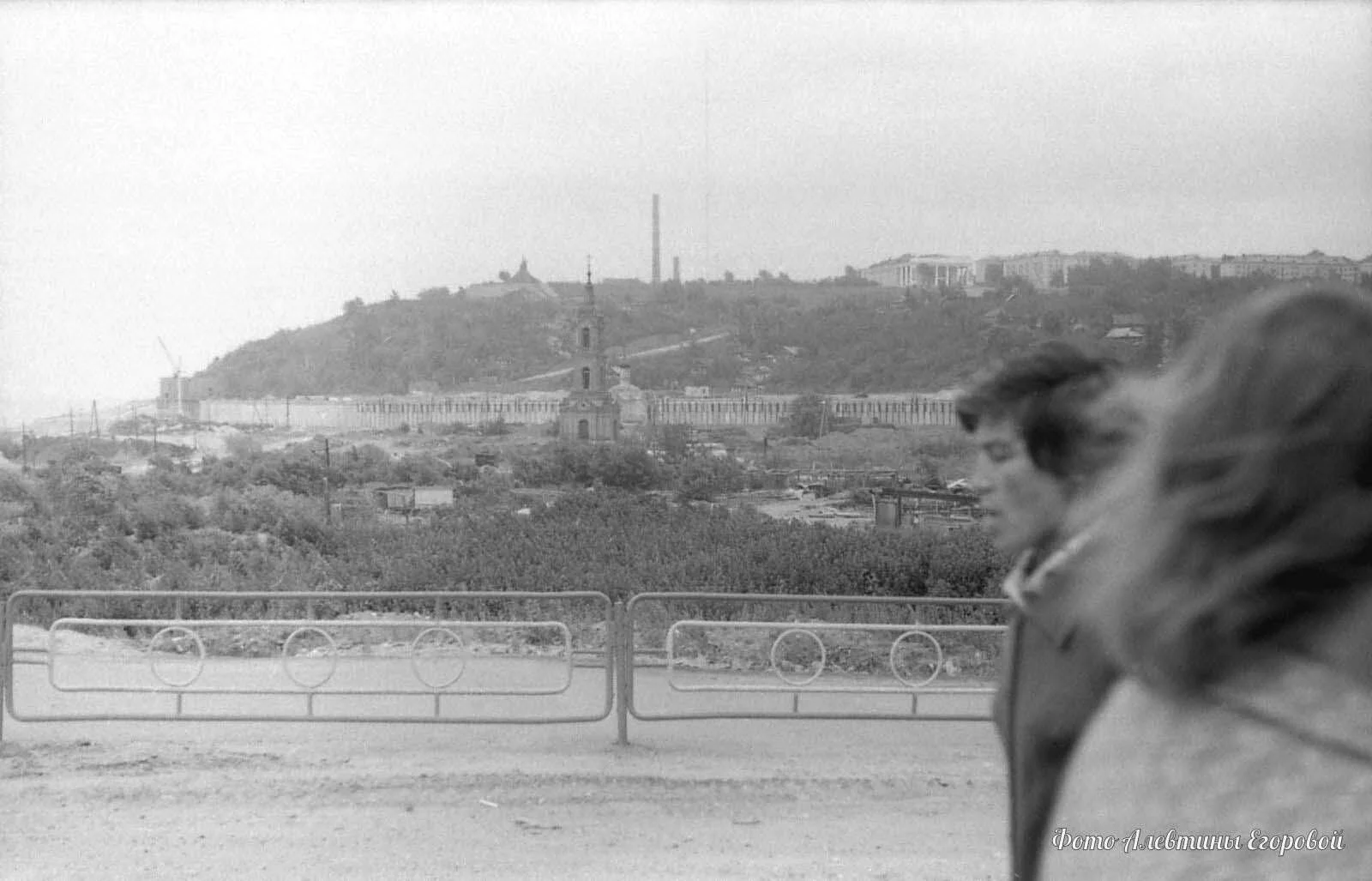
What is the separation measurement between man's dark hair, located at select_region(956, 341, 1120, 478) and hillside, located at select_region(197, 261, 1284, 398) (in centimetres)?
890

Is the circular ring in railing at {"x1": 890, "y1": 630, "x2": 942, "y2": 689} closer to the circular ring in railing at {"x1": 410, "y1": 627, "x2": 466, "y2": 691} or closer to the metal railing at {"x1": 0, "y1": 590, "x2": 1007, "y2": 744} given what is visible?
the metal railing at {"x1": 0, "y1": 590, "x2": 1007, "y2": 744}

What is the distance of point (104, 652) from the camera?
8.27 meters

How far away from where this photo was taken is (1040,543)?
2.22m

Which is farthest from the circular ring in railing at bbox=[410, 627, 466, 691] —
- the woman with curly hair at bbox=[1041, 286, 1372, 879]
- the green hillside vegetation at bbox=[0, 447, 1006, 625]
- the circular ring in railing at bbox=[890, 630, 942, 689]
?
the woman with curly hair at bbox=[1041, 286, 1372, 879]

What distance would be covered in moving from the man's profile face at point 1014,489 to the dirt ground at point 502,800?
317cm

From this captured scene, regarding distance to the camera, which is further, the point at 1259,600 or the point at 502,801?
the point at 502,801

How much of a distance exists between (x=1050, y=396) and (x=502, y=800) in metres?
4.48

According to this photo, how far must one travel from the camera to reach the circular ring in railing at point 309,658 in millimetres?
7446

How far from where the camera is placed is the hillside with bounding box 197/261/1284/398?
11.6 metres

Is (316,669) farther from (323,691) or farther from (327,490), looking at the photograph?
(327,490)

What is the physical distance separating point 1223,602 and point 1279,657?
7 centimetres

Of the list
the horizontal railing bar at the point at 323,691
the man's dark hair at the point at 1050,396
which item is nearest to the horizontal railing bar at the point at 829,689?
the horizontal railing bar at the point at 323,691

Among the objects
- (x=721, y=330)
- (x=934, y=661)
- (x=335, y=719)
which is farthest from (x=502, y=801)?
(x=721, y=330)

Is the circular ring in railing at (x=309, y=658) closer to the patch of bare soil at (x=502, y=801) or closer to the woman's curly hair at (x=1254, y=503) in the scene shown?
the patch of bare soil at (x=502, y=801)
